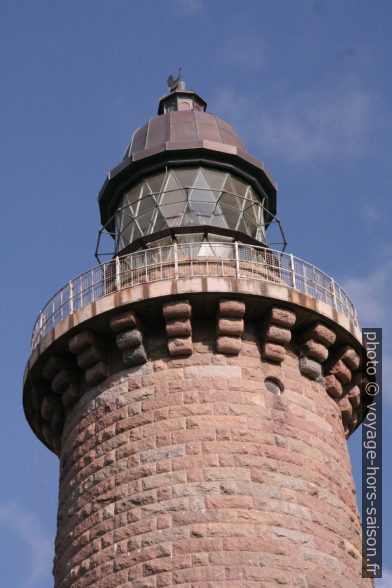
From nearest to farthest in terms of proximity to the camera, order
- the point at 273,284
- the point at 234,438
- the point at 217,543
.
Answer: the point at 217,543
the point at 234,438
the point at 273,284

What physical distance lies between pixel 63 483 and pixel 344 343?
505cm

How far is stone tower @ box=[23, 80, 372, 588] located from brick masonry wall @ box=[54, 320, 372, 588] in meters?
0.02

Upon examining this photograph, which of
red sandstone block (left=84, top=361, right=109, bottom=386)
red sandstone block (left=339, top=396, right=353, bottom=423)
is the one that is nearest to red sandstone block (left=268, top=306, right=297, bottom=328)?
red sandstone block (left=339, top=396, right=353, bottom=423)

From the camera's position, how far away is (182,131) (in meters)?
23.6

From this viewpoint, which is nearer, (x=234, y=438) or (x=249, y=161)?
(x=234, y=438)

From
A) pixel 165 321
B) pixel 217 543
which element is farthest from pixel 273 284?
pixel 217 543

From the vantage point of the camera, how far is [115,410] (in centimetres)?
1919

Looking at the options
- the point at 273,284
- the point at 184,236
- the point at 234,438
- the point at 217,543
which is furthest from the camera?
the point at 184,236

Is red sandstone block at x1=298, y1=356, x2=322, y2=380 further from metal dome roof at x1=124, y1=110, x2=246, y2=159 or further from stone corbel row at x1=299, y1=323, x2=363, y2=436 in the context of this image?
metal dome roof at x1=124, y1=110, x2=246, y2=159

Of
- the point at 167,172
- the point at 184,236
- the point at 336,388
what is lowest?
the point at 336,388

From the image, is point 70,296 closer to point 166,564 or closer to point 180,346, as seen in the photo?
point 180,346

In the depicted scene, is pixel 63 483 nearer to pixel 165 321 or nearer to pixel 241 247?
pixel 165 321

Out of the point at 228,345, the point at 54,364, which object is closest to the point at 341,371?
the point at 228,345

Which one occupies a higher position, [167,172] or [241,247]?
[167,172]
